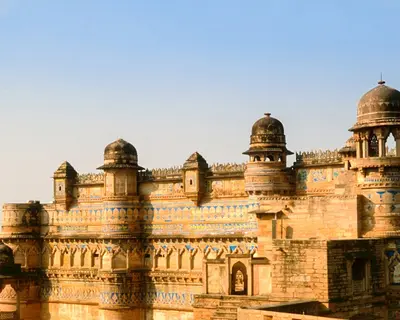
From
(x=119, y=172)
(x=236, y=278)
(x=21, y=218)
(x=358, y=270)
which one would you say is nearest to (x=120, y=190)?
(x=119, y=172)

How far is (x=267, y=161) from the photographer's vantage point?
90.0ft

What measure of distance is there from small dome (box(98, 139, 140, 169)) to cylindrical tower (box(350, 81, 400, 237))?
1126 cm

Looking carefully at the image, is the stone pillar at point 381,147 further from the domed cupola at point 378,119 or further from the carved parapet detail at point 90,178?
the carved parapet detail at point 90,178

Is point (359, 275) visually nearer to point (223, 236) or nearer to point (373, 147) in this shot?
point (373, 147)

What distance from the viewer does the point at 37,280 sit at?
112 ft

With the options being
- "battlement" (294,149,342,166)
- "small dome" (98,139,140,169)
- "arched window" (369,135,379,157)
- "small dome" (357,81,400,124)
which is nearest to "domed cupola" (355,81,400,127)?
"small dome" (357,81,400,124)

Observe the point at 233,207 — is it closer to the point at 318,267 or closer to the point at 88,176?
the point at 88,176

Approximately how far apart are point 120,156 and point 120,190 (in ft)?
4.18

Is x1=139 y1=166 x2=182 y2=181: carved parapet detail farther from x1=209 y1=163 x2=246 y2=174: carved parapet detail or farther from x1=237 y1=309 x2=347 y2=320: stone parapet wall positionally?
x1=237 y1=309 x2=347 y2=320: stone parapet wall

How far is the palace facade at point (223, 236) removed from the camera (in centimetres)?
1886

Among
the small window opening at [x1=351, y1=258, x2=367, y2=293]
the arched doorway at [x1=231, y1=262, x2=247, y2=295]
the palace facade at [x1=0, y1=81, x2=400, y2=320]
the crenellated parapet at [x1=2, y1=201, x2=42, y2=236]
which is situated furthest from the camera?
the crenellated parapet at [x1=2, y1=201, x2=42, y2=236]

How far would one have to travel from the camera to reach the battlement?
2642cm

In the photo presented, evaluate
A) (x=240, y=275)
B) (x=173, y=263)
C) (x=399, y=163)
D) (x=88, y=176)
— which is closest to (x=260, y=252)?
(x=240, y=275)

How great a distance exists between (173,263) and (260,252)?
8313mm
